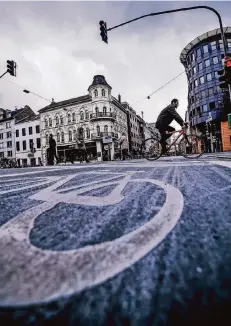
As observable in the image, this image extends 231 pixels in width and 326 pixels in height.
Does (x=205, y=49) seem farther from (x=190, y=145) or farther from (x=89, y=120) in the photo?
(x=190, y=145)

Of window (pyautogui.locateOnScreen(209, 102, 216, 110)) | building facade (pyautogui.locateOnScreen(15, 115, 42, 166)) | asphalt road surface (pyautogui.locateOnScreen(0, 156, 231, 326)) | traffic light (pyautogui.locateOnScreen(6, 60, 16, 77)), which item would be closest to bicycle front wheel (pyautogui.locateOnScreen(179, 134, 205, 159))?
asphalt road surface (pyautogui.locateOnScreen(0, 156, 231, 326))

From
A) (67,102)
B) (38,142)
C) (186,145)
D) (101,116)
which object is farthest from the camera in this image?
(38,142)

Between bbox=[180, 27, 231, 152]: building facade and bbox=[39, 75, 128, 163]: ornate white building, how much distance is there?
570 inches

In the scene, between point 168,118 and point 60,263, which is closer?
point 60,263

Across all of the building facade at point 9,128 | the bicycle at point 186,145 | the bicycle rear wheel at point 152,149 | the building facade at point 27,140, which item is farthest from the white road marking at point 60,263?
the building facade at point 9,128

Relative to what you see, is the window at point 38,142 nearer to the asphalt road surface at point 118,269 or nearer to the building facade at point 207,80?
the building facade at point 207,80

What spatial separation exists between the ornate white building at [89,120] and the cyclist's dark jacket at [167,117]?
27.2 meters

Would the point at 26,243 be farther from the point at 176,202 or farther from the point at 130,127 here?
the point at 130,127

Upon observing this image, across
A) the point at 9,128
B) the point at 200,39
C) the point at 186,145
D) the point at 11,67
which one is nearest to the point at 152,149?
the point at 186,145

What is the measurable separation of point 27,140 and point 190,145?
4154 cm

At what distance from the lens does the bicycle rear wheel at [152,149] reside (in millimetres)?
8349

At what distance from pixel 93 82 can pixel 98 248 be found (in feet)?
132

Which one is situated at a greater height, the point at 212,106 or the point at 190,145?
the point at 212,106

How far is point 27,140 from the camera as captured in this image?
4369 centimetres
